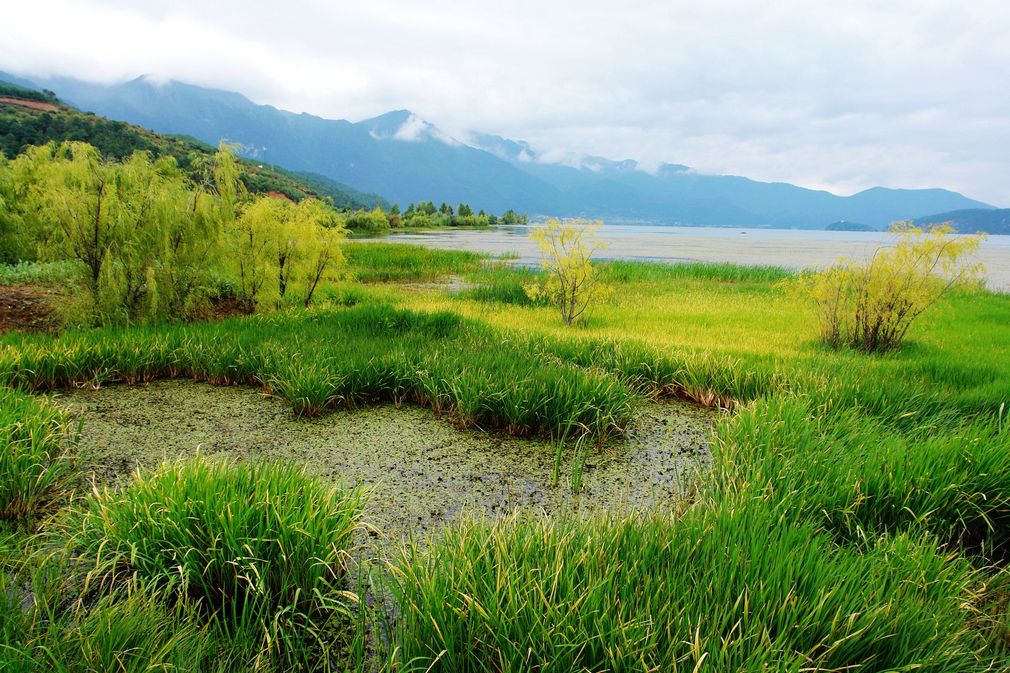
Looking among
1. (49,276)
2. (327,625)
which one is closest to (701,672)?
(327,625)

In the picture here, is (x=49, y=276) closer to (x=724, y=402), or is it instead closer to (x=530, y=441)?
(x=530, y=441)

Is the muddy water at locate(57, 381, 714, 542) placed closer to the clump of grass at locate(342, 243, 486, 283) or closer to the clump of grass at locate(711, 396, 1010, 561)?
the clump of grass at locate(711, 396, 1010, 561)

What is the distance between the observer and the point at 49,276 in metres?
9.24

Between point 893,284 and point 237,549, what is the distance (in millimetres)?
8338

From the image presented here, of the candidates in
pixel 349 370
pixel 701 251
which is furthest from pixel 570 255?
pixel 701 251

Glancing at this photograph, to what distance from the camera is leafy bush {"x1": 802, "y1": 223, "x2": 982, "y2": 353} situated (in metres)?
6.96

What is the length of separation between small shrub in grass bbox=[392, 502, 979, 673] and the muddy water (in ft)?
3.14

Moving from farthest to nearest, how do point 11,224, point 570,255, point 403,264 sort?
1. point 403,264
2. point 11,224
3. point 570,255

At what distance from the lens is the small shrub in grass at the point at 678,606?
1.79 meters

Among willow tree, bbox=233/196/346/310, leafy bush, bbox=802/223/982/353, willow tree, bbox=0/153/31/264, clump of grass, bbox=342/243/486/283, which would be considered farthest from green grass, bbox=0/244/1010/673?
clump of grass, bbox=342/243/486/283

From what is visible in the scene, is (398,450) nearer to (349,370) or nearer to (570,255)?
(349,370)

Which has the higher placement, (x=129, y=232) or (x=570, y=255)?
(x=570, y=255)

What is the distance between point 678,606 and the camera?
2039mm

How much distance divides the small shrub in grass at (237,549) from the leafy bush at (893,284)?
25.2 feet
